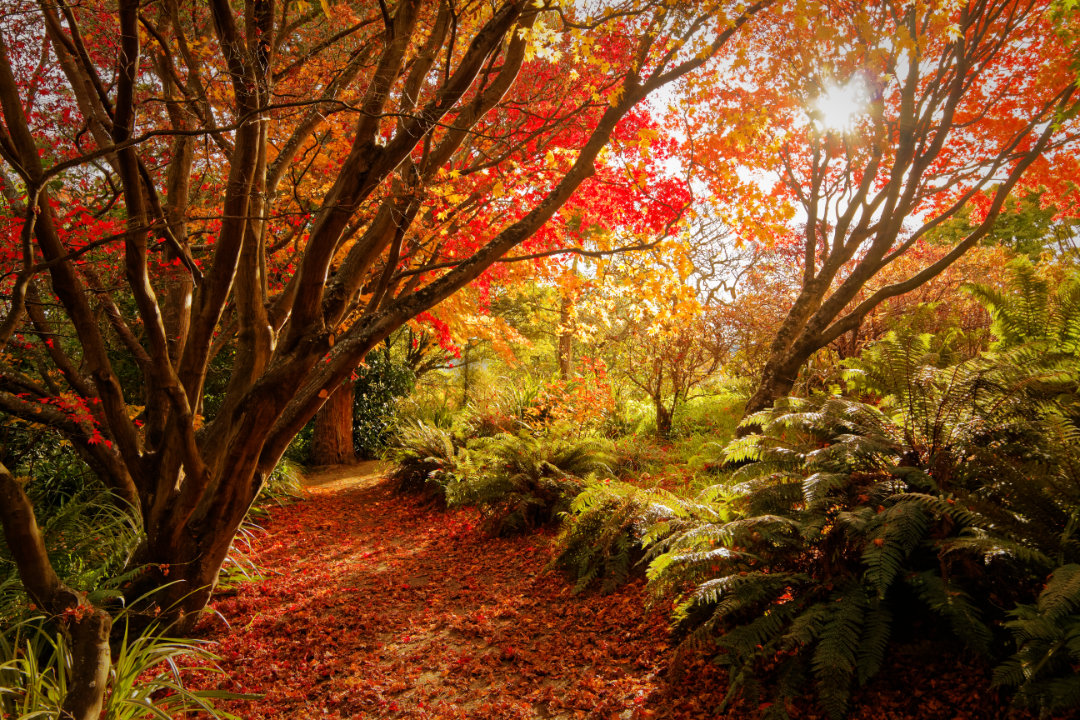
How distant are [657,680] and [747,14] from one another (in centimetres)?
442

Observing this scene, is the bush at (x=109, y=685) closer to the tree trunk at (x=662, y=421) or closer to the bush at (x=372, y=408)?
the bush at (x=372, y=408)

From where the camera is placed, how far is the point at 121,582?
3697 millimetres

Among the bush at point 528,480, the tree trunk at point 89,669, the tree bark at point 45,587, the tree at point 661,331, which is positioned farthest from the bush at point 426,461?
the tree trunk at point 89,669

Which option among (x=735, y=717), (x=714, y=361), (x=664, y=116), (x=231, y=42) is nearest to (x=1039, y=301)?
(x=735, y=717)

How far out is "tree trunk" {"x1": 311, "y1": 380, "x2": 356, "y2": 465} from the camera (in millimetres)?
9594

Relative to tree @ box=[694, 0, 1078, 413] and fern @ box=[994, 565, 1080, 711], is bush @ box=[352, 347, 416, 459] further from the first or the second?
fern @ box=[994, 565, 1080, 711]

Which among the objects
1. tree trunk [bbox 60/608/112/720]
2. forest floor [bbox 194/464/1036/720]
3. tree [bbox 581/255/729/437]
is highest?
tree [bbox 581/255/729/437]

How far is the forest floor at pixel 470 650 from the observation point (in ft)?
7.61

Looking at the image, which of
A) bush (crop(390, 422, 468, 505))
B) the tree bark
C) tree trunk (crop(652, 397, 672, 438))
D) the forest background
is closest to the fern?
the forest background

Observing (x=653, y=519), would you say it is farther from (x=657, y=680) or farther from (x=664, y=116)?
(x=664, y=116)

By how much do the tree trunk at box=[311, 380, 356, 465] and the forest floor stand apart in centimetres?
427

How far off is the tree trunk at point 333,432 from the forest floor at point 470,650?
14.0 ft

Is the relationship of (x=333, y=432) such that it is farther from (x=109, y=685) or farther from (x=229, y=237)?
(x=109, y=685)

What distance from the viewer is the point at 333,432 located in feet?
31.8
